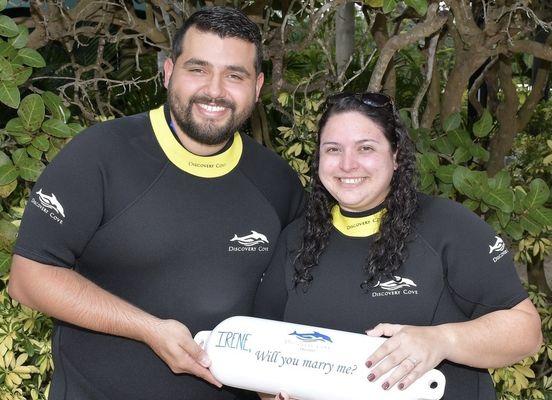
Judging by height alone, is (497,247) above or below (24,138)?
above

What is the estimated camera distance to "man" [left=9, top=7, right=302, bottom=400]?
2.73m

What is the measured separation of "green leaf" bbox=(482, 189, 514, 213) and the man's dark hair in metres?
1.24

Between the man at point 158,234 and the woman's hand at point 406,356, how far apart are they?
1.89ft

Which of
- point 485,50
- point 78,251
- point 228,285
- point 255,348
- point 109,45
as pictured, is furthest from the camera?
point 109,45

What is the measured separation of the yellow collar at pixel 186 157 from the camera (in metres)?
2.98

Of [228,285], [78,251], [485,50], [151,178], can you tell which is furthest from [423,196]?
[485,50]

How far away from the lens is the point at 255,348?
8.43 ft

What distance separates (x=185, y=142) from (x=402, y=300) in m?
0.92

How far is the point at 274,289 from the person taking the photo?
2922 mm

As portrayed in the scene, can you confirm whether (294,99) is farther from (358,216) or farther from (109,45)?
(358,216)

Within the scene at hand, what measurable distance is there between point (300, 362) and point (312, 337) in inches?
3.2

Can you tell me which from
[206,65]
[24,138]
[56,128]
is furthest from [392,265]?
[24,138]

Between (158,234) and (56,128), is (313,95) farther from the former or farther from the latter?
(158,234)

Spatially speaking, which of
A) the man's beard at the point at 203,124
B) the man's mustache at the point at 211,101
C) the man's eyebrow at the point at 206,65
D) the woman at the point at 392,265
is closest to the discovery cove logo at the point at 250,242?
the woman at the point at 392,265
